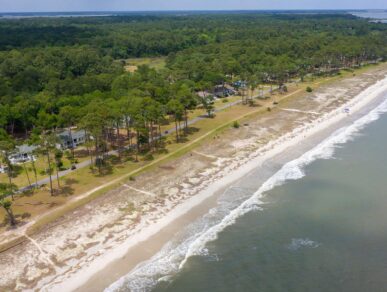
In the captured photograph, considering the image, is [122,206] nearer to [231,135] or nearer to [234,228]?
[234,228]

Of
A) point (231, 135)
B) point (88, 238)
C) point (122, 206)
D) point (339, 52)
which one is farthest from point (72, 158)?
point (339, 52)

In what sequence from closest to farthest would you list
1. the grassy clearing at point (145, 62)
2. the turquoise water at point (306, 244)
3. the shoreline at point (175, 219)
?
the turquoise water at point (306, 244) < the shoreline at point (175, 219) < the grassy clearing at point (145, 62)

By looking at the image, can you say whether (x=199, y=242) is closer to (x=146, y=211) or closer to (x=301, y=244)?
(x=146, y=211)

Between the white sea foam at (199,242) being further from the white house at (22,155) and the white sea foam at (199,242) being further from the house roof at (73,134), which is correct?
the white house at (22,155)

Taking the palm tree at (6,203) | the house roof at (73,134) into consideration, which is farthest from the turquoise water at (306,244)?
the house roof at (73,134)

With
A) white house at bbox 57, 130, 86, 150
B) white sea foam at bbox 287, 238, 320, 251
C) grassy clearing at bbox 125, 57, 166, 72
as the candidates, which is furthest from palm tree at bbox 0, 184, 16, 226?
grassy clearing at bbox 125, 57, 166, 72
